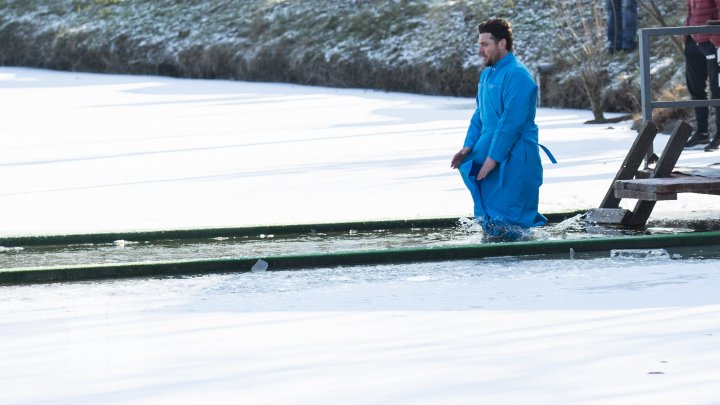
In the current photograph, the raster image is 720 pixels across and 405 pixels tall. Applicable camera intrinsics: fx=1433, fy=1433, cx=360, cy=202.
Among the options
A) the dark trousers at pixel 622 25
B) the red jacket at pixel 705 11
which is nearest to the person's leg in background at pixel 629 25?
the dark trousers at pixel 622 25

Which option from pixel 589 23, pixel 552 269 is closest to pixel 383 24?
pixel 589 23

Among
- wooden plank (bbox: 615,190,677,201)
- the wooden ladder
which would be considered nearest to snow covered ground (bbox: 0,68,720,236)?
the wooden ladder

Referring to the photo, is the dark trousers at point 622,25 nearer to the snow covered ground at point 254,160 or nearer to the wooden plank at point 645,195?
the snow covered ground at point 254,160

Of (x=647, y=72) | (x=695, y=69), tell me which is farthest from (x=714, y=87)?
(x=647, y=72)

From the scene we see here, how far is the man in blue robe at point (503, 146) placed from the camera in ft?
23.3

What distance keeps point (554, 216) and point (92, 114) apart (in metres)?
12.3

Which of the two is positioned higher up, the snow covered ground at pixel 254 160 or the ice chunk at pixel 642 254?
the ice chunk at pixel 642 254

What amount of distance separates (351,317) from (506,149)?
217 cm

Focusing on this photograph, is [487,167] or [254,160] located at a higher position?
[487,167]

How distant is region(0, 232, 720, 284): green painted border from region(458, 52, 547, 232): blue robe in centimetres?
62

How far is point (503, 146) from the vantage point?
7.14 meters

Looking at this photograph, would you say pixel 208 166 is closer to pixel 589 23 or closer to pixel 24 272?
pixel 24 272

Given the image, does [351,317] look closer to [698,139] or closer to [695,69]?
[698,139]

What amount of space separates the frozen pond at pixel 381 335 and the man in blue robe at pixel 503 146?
0.82 metres
